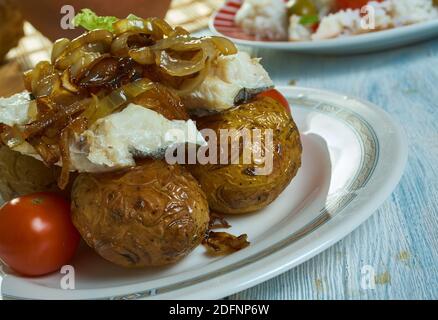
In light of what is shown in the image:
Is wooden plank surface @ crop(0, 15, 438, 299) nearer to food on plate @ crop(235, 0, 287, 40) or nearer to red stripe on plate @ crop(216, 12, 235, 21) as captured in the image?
food on plate @ crop(235, 0, 287, 40)

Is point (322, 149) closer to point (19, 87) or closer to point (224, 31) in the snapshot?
point (224, 31)

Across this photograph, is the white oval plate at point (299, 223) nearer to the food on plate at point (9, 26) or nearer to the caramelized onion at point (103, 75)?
the caramelized onion at point (103, 75)

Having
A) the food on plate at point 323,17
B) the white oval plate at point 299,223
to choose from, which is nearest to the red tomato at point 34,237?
the white oval plate at point 299,223

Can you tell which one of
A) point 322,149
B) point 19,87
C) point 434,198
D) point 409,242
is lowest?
point 409,242

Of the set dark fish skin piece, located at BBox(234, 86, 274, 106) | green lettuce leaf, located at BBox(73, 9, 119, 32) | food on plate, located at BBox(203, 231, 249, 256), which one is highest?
green lettuce leaf, located at BBox(73, 9, 119, 32)

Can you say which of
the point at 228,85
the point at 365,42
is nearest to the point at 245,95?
the point at 228,85

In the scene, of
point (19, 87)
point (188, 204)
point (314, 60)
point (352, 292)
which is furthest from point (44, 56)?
point (352, 292)

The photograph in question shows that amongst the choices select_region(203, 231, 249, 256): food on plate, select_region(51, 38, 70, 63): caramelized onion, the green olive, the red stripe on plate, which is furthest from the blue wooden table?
the red stripe on plate
